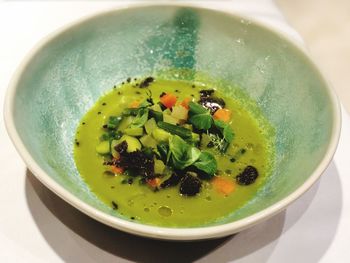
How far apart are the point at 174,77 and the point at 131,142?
0.49 metres

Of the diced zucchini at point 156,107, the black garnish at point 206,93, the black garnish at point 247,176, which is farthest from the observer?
the black garnish at point 206,93

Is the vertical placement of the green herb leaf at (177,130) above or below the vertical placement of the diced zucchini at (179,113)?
below

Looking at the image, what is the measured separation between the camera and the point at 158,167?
4.26 ft

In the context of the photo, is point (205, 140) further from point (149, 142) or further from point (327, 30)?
point (327, 30)

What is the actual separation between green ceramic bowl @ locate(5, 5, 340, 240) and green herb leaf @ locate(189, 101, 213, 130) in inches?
9.3

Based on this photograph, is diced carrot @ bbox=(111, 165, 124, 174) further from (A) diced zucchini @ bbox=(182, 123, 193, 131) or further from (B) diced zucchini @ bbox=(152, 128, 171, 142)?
(A) diced zucchini @ bbox=(182, 123, 193, 131)

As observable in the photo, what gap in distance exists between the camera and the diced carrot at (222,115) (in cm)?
158

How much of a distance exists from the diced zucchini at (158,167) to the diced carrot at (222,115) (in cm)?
35

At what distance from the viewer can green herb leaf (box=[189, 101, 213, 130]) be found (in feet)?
4.62

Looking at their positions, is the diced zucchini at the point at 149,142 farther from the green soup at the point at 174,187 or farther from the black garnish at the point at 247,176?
the black garnish at the point at 247,176

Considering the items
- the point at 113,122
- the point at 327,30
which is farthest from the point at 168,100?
the point at 327,30

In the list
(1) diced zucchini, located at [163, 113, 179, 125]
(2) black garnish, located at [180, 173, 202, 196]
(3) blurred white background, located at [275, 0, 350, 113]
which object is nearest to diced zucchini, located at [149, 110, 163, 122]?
(1) diced zucchini, located at [163, 113, 179, 125]

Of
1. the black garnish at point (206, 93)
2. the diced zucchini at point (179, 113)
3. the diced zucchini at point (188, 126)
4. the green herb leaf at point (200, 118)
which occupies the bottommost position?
the diced zucchini at point (188, 126)

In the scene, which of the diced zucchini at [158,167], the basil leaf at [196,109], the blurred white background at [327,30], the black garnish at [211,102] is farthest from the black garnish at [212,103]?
the blurred white background at [327,30]
